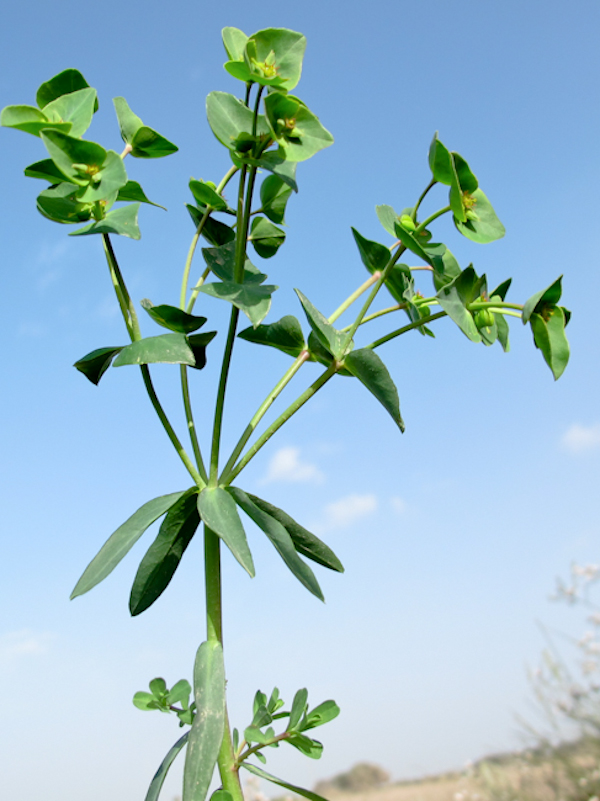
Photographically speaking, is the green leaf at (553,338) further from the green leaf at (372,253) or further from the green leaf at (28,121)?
the green leaf at (28,121)

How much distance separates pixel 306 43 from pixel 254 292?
0.38 m

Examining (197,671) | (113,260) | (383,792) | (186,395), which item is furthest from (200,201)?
(383,792)

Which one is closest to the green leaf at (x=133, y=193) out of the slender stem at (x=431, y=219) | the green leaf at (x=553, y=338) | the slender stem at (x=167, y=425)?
the slender stem at (x=167, y=425)

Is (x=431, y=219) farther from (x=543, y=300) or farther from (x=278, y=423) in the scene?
(x=278, y=423)

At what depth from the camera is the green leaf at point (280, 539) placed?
0.80m

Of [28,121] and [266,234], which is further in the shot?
[266,234]

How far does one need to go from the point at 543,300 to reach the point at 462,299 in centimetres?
12

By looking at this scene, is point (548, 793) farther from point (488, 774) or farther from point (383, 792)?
point (383, 792)

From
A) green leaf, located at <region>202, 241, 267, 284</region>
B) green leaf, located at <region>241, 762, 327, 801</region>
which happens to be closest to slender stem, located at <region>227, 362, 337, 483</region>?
green leaf, located at <region>202, 241, 267, 284</region>

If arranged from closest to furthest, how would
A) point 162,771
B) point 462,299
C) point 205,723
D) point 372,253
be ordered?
point 205,723 < point 162,771 < point 462,299 < point 372,253

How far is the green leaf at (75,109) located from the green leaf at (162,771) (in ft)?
2.98

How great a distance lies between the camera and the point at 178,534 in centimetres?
91

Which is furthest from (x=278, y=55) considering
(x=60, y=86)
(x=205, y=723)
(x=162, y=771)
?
(x=162, y=771)

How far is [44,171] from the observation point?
916 mm
